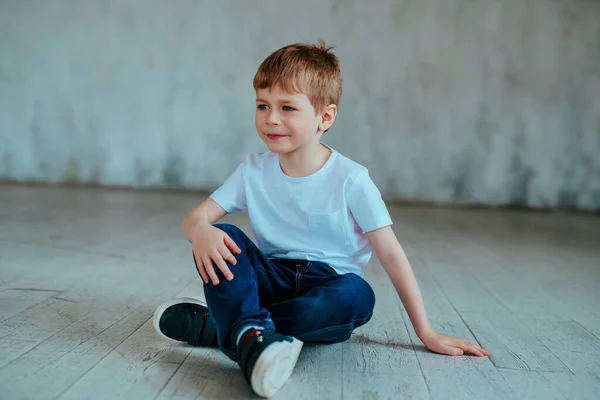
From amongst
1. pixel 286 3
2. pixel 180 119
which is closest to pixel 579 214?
pixel 286 3

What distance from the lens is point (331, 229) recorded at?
1.37 m

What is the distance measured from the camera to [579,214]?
4.46 m

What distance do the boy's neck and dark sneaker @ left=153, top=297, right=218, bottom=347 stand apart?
35 cm

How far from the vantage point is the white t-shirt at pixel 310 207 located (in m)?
1.35

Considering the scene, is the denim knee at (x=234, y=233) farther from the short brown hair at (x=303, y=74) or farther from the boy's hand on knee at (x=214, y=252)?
the short brown hair at (x=303, y=74)

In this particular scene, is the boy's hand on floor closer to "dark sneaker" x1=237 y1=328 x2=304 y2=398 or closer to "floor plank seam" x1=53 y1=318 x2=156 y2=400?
"dark sneaker" x1=237 y1=328 x2=304 y2=398

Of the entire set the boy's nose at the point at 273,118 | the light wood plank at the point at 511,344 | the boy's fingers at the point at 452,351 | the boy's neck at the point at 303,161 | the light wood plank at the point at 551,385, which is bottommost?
the light wood plank at the point at 511,344

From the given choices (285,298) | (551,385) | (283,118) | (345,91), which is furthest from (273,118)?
(345,91)

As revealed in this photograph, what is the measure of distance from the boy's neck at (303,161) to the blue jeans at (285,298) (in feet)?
0.60

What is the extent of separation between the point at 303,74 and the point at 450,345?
2.11ft

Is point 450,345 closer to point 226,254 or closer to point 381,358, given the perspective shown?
point 381,358

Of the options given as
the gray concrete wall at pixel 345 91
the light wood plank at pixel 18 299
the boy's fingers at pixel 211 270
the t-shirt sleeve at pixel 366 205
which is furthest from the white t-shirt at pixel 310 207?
the gray concrete wall at pixel 345 91

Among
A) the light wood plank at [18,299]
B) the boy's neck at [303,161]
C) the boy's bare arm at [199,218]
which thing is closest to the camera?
the boy's bare arm at [199,218]

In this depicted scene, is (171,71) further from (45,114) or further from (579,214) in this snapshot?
(579,214)
